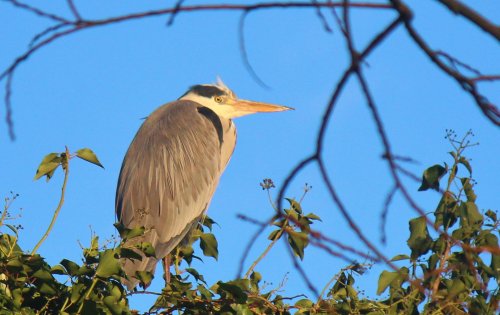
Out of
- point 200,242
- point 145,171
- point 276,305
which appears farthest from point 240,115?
point 276,305

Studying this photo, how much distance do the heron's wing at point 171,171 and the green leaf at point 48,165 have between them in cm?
193

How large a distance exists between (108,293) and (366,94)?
208cm

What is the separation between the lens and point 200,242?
3770mm

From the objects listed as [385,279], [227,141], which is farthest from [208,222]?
[227,141]

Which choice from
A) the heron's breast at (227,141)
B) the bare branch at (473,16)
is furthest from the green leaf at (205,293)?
the heron's breast at (227,141)

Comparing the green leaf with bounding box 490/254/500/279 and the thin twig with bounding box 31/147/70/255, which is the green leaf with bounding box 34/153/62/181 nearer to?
the thin twig with bounding box 31/147/70/255

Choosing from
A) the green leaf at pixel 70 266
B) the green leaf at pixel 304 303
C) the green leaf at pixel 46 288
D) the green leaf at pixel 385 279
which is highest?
the green leaf at pixel 385 279

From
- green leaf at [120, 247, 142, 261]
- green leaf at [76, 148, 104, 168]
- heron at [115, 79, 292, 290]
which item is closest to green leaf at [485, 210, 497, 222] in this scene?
green leaf at [120, 247, 142, 261]

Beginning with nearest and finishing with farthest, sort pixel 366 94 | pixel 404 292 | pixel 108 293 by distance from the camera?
pixel 366 94 < pixel 108 293 < pixel 404 292

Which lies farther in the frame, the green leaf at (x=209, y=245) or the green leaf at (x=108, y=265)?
the green leaf at (x=209, y=245)

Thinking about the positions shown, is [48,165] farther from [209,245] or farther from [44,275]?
[209,245]

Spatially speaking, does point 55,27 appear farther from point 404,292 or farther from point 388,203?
point 404,292

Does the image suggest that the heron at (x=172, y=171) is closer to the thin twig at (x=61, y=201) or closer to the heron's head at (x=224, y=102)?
the heron's head at (x=224, y=102)

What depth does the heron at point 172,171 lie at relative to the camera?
5.10m
